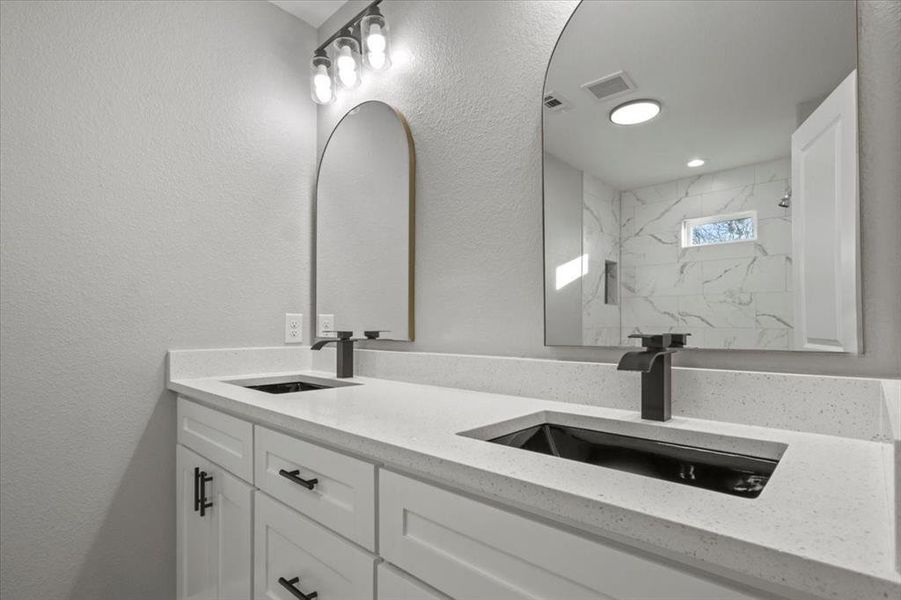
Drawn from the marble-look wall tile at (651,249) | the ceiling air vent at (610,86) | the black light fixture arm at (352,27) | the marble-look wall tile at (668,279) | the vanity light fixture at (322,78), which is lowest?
the marble-look wall tile at (668,279)

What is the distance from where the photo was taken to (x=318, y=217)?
2072 mm

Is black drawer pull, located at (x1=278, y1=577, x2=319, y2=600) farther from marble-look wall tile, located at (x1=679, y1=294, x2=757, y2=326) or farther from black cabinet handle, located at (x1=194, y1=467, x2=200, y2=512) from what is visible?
marble-look wall tile, located at (x1=679, y1=294, x2=757, y2=326)

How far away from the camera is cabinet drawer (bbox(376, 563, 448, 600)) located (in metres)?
0.73

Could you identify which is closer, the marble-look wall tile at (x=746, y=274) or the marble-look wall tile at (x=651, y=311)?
the marble-look wall tile at (x=746, y=274)

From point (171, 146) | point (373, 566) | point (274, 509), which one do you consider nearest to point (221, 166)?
point (171, 146)

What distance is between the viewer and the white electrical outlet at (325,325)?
77.6 inches

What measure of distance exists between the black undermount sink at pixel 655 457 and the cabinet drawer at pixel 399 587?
0.94ft

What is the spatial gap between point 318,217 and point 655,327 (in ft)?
4.89

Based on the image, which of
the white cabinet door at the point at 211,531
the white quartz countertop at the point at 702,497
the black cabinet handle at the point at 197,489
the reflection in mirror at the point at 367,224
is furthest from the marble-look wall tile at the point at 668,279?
the black cabinet handle at the point at 197,489

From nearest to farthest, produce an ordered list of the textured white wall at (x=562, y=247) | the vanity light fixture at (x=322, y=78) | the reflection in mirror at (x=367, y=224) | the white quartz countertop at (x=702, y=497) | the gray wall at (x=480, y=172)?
the white quartz countertop at (x=702, y=497) < the textured white wall at (x=562, y=247) < the gray wall at (x=480, y=172) < the reflection in mirror at (x=367, y=224) < the vanity light fixture at (x=322, y=78)

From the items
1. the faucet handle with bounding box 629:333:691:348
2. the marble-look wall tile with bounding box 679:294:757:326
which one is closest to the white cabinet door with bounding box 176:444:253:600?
the faucet handle with bounding box 629:333:691:348

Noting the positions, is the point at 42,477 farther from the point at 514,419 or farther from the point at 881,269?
the point at 881,269

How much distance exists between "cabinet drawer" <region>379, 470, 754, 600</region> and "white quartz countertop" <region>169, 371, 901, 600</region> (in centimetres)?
2

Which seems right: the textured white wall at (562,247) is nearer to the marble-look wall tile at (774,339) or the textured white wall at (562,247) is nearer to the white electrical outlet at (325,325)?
the marble-look wall tile at (774,339)
